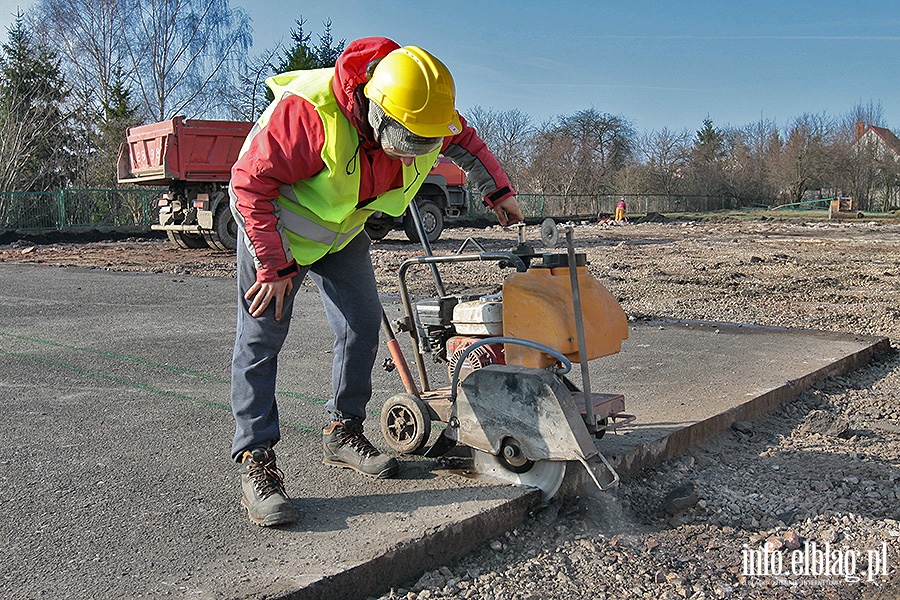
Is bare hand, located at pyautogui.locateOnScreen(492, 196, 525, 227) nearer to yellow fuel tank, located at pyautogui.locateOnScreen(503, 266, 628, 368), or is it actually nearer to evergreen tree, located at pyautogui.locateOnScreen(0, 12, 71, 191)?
yellow fuel tank, located at pyautogui.locateOnScreen(503, 266, 628, 368)

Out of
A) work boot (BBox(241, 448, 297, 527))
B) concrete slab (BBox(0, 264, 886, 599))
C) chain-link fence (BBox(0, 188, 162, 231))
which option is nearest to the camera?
concrete slab (BBox(0, 264, 886, 599))

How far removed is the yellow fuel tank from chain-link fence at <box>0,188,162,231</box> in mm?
21696

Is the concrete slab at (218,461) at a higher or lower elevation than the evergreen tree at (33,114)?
lower

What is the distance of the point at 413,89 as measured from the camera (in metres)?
2.52

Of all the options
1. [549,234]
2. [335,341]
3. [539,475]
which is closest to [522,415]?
[539,475]

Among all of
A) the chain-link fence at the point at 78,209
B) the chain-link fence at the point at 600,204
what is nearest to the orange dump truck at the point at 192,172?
the chain-link fence at the point at 78,209

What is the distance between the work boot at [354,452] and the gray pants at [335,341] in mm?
58

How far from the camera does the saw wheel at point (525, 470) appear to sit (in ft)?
9.57

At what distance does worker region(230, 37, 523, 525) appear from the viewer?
8.39 feet

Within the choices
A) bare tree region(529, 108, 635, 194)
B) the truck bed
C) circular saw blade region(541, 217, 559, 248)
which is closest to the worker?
circular saw blade region(541, 217, 559, 248)

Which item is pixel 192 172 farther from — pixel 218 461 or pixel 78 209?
pixel 218 461

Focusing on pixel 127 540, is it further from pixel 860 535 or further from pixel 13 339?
pixel 13 339

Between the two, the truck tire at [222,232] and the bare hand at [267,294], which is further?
the truck tire at [222,232]

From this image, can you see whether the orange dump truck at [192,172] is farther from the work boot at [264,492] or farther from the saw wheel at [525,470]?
the work boot at [264,492]
